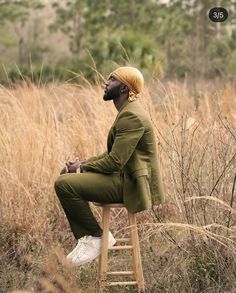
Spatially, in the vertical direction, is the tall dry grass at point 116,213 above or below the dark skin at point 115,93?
below

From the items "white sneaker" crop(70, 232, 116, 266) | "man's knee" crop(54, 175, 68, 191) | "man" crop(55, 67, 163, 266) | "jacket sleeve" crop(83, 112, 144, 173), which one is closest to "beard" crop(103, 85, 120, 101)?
"man" crop(55, 67, 163, 266)

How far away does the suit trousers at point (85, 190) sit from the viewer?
15.4ft

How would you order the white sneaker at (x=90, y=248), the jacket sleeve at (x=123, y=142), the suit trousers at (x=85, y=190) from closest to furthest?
the jacket sleeve at (x=123, y=142), the suit trousers at (x=85, y=190), the white sneaker at (x=90, y=248)

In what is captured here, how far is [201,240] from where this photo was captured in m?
4.98

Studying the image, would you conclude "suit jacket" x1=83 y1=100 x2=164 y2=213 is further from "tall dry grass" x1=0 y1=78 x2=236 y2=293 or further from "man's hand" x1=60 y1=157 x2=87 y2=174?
"tall dry grass" x1=0 y1=78 x2=236 y2=293

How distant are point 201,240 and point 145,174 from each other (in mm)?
593

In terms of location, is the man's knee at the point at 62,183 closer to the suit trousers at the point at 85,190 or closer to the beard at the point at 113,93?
the suit trousers at the point at 85,190

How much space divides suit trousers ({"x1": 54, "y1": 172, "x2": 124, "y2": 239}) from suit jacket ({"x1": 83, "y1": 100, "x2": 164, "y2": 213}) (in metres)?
0.04

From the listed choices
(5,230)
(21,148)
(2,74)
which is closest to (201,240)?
(5,230)

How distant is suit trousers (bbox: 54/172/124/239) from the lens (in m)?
4.68


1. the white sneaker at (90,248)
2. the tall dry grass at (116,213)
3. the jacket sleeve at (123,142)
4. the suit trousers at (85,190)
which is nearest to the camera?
the jacket sleeve at (123,142)

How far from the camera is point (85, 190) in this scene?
15.4ft

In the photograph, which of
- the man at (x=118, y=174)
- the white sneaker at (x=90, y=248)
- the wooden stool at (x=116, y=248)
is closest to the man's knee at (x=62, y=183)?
the man at (x=118, y=174)

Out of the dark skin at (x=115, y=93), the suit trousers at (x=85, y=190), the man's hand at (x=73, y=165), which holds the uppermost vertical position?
the dark skin at (x=115, y=93)
